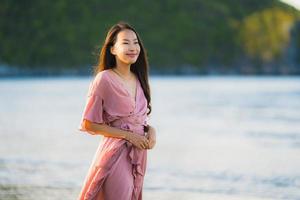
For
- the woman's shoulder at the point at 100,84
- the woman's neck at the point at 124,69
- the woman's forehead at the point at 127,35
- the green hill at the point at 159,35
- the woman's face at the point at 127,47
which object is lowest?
the woman's shoulder at the point at 100,84

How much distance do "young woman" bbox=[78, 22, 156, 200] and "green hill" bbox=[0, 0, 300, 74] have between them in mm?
132325

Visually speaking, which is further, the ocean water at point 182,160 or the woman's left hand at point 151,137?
the ocean water at point 182,160

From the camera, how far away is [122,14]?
160m

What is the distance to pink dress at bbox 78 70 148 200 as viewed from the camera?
176 inches

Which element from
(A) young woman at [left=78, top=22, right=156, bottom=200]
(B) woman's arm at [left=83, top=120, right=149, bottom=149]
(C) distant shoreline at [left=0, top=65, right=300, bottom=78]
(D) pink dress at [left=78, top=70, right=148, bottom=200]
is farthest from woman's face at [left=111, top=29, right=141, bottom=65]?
(C) distant shoreline at [left=0, top=65, right=300, bottom=78]

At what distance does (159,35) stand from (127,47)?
152 meters

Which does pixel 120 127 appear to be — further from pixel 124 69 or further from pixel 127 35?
pixel 127 35

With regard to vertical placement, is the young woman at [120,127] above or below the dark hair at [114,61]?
below

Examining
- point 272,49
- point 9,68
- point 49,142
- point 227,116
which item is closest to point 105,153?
point 49,142

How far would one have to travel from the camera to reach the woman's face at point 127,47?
4547mm

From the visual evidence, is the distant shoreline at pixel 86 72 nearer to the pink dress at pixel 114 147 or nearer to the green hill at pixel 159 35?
the green hill at pixel 159 35

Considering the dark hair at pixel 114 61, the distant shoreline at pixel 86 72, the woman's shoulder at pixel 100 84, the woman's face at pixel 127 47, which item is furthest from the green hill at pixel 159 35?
the woman's shoulder at pixel 100 84

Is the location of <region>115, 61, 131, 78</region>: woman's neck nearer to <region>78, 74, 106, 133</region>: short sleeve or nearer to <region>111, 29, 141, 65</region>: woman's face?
<region>111, 29, 141, 65</region>: woman's face

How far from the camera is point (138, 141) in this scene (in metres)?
4.47
